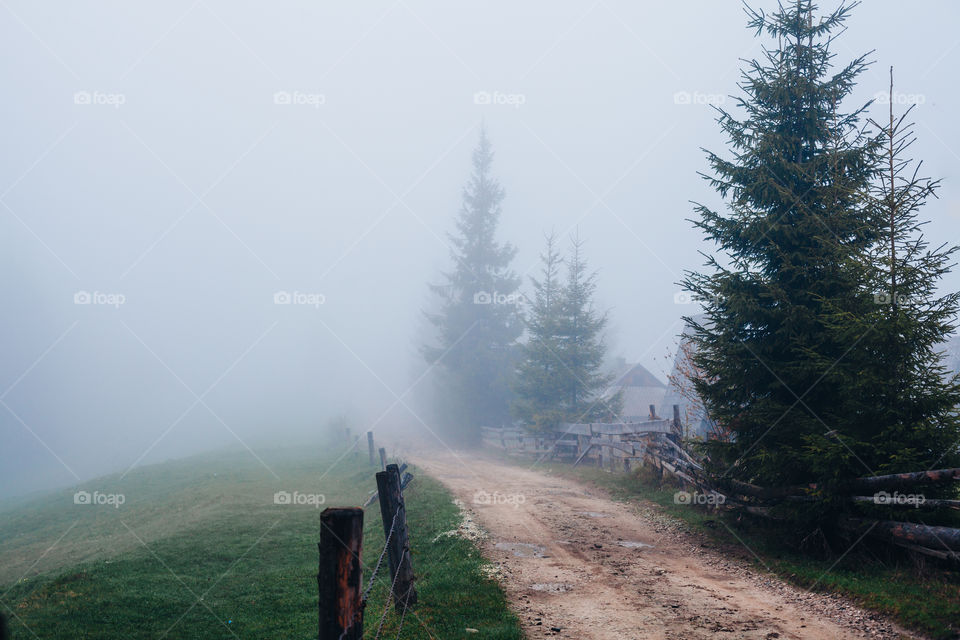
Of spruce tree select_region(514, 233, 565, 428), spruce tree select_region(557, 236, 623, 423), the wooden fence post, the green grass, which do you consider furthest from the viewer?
spruce tree select_region(514, 233, 565, 428)

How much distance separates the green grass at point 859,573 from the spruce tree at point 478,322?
26.7m

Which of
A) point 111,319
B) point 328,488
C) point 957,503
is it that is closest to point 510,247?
point 328,488

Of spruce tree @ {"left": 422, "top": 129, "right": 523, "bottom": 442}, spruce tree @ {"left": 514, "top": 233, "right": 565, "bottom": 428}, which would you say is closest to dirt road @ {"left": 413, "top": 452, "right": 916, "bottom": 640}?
spruce tree @ {"left": 514, "top": 233, "right": 565, "bottom": 428}

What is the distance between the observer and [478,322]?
4197cm

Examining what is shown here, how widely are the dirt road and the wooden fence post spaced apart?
330cm

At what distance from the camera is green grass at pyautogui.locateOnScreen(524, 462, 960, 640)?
21.1ft

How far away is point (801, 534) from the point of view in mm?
10062

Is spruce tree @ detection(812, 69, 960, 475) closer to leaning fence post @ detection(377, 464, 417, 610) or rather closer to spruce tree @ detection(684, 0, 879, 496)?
spruce tree @ detection(684, 0, 879, 496)

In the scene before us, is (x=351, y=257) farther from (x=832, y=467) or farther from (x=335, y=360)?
(x=832, y=467)

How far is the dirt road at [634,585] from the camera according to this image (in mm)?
6723

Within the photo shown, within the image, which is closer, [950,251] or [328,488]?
[950,251]

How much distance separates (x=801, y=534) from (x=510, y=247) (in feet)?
116

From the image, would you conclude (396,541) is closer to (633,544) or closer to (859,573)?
(633,544)

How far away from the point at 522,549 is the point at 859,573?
5.76 metres
